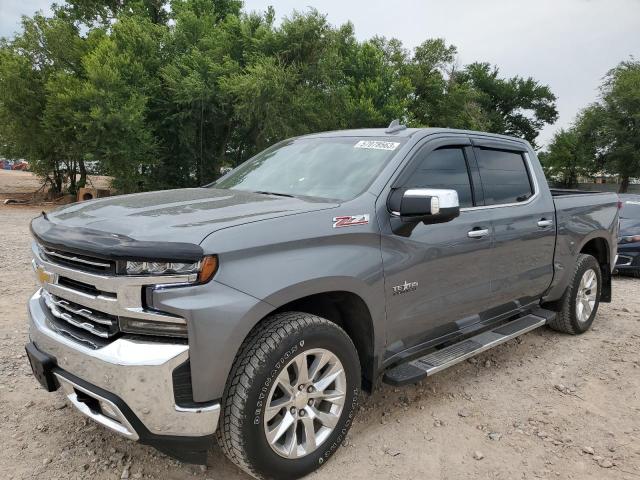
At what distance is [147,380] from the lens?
211 centimetres

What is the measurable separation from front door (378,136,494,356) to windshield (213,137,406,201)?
221 millimetres

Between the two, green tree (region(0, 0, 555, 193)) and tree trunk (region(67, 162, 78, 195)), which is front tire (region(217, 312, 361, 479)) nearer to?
green tree (region(0, 0, 555, 193))

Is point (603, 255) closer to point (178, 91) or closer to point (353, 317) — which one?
point (353, 317)

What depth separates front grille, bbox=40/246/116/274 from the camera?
2.22 metres

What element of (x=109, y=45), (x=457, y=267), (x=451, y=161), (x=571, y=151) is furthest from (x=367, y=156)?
(x=571, y=151)

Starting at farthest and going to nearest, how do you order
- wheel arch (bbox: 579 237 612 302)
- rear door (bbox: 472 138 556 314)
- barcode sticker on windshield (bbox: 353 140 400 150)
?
wheel arch (bbox: 579 237 612 302) < rear door (bbox: 472 138 556 314) < barcode sticker on windshield (bbox: 353 140 400 150)

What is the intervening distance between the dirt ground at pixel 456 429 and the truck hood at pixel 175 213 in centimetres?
133

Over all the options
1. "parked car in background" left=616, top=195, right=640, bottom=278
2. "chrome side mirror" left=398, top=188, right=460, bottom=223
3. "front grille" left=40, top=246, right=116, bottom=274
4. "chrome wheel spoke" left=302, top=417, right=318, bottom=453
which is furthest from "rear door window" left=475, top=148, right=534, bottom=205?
"parked car in background" left=616, top=195, right=640, bottom=278

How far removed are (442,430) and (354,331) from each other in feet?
3.11

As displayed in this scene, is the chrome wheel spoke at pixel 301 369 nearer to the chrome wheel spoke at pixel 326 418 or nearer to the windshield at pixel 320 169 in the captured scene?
the chrome wheel spoke at pixel 326 418

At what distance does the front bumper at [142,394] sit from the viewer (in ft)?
6.93

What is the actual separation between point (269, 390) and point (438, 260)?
4.70ft

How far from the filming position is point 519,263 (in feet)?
13.1

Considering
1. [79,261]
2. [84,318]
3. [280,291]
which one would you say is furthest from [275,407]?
[79,261]
